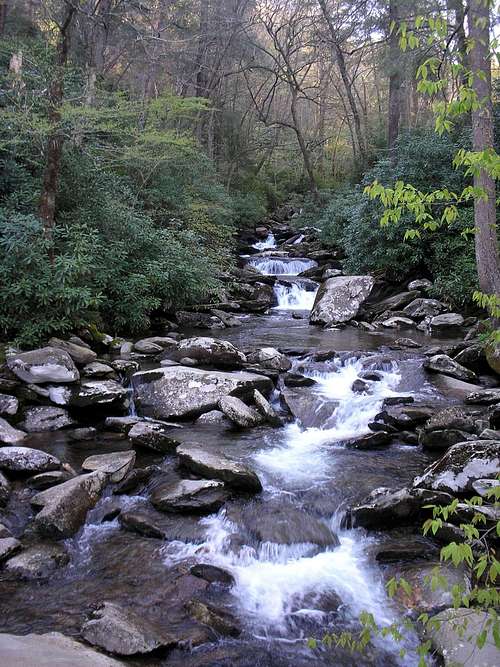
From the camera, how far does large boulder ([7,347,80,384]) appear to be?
6953 mm

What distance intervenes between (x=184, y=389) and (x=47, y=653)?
4429mm

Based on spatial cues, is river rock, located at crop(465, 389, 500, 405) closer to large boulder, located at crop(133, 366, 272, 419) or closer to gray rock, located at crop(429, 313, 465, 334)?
large boulder, located at crop(133, 366, 272, 419)

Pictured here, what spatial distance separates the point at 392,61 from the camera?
52.5 ft

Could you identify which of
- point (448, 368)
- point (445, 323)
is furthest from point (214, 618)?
point (445, 323)

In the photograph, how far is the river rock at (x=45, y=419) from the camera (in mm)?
6406

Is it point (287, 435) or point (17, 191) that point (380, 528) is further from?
point (17, 191)

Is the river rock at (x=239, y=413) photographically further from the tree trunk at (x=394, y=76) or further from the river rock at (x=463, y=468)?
the tree trunk at (x=394, y=76)

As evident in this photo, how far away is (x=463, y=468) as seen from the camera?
15.8ft

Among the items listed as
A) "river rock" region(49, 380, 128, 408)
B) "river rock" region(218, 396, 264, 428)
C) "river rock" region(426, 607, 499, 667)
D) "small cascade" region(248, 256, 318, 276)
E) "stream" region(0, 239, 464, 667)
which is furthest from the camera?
"small cascade" region(248, 256, 318, 276)

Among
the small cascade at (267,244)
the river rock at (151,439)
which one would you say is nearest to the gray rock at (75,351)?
the river rock at (151,439)

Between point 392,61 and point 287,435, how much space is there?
14053mm

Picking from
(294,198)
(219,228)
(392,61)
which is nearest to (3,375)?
(219,228)

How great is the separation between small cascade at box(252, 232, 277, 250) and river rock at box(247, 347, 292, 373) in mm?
12703

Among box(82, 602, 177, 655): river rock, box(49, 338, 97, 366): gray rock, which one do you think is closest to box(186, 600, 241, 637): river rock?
box(82, 602, 177, 655): river rock
